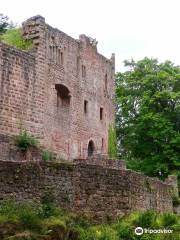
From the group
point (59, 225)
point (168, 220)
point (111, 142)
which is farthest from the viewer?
point (111, 142)

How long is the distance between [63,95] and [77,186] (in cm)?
1536

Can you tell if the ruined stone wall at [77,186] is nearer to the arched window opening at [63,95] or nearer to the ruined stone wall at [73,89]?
the ruined stone wall at [73,89]

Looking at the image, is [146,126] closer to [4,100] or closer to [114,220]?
[4,100]

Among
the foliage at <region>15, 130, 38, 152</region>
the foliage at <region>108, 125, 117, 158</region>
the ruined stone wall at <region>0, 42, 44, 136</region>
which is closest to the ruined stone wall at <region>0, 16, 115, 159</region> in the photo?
the ruined stone wall at <region>0, 42, 44, 136</region>

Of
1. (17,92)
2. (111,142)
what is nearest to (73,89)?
(111,142)

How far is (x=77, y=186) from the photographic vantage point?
44.7ft

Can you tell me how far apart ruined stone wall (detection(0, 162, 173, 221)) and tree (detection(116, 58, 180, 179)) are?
60.4 feet

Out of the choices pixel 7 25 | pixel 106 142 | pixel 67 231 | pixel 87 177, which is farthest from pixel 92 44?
pixel 67 231

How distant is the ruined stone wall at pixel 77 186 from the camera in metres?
12.8

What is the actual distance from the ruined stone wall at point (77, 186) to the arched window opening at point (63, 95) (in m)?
13.0

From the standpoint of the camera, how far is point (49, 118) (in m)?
26.3

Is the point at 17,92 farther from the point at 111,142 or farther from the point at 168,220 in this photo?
the point at 168,220

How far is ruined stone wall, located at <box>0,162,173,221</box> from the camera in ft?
41.8

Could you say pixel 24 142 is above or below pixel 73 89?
below
